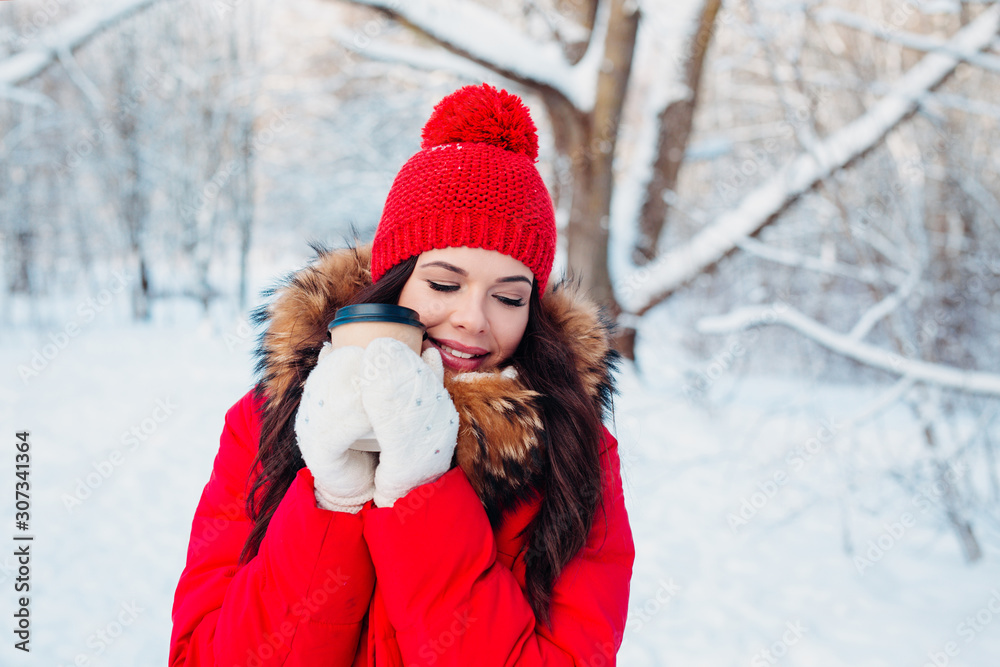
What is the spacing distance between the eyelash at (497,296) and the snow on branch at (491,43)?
10.6 feet

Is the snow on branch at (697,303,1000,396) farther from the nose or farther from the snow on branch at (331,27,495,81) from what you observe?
the snow on branch at (331,27,495,81)

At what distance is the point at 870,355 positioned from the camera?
9.16 ft

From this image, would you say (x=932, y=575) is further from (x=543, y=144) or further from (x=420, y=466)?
(x=543, y=144)

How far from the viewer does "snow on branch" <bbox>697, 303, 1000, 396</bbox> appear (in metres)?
2.54

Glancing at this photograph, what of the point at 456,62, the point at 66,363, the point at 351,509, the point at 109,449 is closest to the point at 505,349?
the point at 351,509

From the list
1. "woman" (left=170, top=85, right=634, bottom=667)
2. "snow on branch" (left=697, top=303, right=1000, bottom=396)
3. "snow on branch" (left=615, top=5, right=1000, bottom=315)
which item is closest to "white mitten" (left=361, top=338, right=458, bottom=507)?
"woman" (left=170, top=85, right=634, bottom=667)

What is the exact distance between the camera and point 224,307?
1264 centimetres

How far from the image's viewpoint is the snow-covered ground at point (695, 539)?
2.66m

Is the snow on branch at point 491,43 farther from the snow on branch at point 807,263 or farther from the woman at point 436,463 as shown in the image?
the woman at point 436,463

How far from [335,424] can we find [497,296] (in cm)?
51

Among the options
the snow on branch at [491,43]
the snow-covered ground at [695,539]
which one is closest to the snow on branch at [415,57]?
the snow on branch at [491,43]

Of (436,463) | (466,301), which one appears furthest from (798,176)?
(436,463)

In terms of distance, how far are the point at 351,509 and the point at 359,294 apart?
0.57 meters

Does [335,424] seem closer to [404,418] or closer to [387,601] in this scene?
[404,418]
